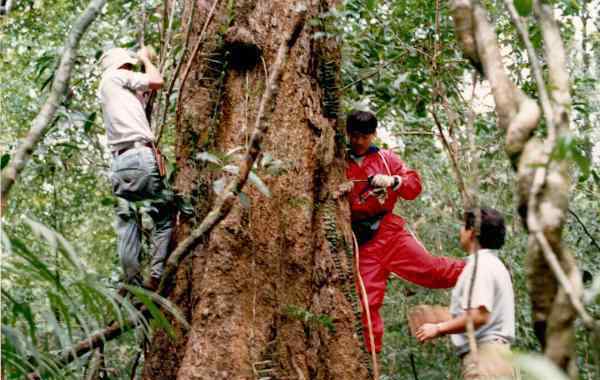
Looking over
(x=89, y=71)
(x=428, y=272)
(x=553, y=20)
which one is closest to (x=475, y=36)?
(x=553, y=20)

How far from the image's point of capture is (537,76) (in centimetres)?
158

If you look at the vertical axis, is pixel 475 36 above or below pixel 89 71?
below

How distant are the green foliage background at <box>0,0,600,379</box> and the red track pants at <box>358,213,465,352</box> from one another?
0.37 meters

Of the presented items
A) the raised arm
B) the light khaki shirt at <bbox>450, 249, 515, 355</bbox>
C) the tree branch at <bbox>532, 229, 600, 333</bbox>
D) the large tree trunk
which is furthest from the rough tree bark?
the raised arm

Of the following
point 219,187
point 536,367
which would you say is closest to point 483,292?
point 219,187

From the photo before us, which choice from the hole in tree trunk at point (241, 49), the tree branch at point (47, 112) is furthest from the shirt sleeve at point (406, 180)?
the tree branch at point (47, 112)

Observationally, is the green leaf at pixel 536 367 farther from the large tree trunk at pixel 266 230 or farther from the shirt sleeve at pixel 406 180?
the shirt sleeve at pixel 406 180

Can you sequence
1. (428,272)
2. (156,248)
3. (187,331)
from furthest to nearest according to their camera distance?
(428,272), (156,248), (187,331)

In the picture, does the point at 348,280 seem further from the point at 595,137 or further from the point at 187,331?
the point at 595,137

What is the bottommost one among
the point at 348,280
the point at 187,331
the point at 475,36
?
the point at 187,331

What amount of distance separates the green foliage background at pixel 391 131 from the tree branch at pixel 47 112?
5.74ft

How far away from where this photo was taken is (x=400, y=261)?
14.4 feet

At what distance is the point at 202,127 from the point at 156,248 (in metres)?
0.63

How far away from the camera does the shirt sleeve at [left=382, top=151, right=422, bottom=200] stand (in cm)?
425
